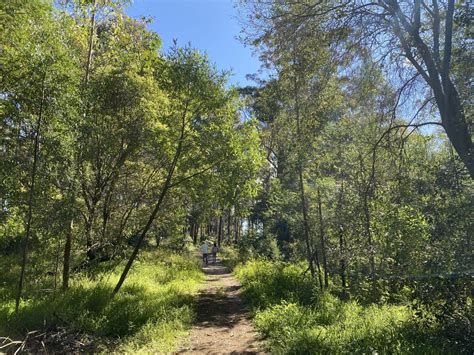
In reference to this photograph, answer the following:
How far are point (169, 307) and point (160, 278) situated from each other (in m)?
4.44

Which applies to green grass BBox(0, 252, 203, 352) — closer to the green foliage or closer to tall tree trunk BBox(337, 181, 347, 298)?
the green foliage

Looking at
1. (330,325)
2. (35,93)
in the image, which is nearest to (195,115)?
(35,93)

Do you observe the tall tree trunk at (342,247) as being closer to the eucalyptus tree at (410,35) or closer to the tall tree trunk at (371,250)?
the tall tree trunk at (371,250)

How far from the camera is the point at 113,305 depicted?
30.3ft

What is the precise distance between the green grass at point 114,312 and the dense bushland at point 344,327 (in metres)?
2.04

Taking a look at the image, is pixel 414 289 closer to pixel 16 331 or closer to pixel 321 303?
pixel 321 303

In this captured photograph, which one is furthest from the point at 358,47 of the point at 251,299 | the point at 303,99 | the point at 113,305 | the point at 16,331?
the point at 16,331

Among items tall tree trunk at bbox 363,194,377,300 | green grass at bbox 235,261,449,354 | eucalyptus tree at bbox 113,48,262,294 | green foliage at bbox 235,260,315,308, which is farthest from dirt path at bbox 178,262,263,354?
tall tree trunk at bbox 363,194,377,300

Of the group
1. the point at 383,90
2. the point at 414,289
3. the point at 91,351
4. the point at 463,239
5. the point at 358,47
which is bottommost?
the point at 91,351

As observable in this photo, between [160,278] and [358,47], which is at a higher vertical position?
[358,47]

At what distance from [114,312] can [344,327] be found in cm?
508

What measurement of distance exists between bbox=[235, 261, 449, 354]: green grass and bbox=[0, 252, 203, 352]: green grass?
2020 millimetres

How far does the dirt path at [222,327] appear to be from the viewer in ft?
25.2

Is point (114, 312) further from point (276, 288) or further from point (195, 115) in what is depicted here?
point (195, 115)
